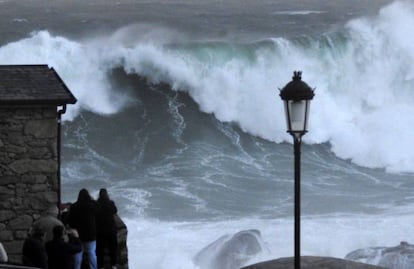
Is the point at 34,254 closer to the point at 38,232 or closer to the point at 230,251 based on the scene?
the point at 38,232

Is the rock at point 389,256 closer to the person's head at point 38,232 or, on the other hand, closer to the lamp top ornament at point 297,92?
the person's head at point 38,232

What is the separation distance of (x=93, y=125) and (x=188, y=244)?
12.0 meters

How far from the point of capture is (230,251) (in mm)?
17531

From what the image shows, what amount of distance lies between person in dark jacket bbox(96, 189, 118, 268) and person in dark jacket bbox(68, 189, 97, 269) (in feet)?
0.52

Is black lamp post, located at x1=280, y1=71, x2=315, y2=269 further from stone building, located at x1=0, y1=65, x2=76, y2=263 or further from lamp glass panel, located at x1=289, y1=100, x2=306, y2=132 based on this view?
stone building, located at x1=0, y1=65, x2=76, y2=263

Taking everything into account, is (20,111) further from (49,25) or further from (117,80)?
(49,25)

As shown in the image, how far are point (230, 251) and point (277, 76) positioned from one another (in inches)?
718

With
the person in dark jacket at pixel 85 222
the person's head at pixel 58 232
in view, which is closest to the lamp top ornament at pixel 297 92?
the person's head at pixel 58 232

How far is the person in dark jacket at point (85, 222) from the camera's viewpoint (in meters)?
10.3

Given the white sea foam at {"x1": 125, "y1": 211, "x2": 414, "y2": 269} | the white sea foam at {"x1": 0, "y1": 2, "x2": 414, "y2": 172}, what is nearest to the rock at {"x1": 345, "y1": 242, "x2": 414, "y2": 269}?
the white sea foam at {"x1": 125, "y1": 211, "x2": 414, "y2": 269}

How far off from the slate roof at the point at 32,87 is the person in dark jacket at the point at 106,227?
44.2 inches

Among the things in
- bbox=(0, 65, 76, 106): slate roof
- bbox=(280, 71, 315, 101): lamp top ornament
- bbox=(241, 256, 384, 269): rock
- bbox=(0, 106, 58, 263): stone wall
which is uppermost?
bbox=(0, 65, 76, 106): slate roof

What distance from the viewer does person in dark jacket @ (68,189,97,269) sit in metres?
10.3

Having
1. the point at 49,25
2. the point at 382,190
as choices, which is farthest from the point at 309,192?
the point at 49,25
